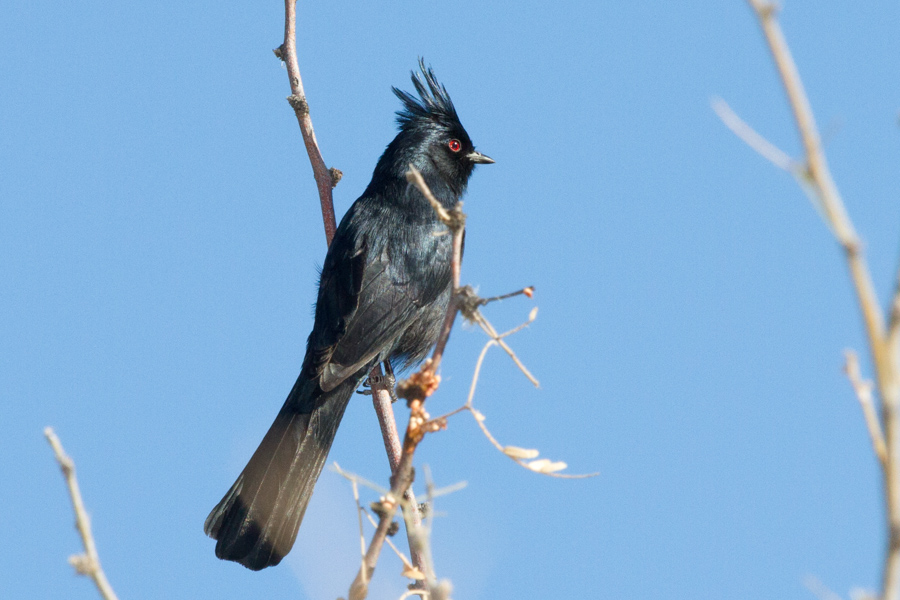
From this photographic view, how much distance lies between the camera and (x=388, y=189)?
612 cm

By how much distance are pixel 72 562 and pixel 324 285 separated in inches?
168

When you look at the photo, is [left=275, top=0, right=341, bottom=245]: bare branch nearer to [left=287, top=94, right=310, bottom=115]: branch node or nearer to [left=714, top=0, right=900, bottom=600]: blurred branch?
[left=287, top=94, right=310, bottom=115]: branch node

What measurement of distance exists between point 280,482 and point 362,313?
3.81ft

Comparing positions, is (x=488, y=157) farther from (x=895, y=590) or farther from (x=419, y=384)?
(x=895, y=590)

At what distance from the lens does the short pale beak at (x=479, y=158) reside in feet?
22.3

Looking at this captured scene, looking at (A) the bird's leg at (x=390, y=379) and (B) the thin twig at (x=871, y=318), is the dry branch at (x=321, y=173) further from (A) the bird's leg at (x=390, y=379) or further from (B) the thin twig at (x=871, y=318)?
(B) the thin twig at (x=871, y=318)

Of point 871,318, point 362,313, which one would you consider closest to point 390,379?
point 362,313

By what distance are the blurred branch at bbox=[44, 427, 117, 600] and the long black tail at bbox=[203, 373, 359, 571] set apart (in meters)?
2.80

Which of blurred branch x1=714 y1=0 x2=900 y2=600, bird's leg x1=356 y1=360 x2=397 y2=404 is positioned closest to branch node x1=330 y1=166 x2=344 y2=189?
bird's leg x1=356 y1=360 x2=397 y2=404

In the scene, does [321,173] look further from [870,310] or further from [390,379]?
[870,310]

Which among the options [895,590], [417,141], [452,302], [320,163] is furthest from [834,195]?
[417,141]

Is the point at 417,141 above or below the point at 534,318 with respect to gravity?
above

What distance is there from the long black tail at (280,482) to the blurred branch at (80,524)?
2.80 m

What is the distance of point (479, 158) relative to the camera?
267 inches
